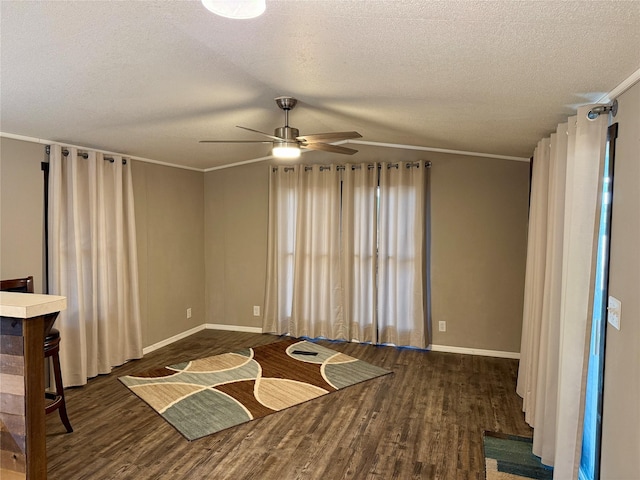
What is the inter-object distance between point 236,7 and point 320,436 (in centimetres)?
281

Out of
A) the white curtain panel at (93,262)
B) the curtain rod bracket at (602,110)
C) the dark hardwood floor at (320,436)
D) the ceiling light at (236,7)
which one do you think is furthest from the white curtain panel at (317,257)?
the ceiling light at (236,7)

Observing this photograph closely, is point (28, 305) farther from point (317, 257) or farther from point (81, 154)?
point (317, 257)

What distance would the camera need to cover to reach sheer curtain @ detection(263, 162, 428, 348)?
5.11 meters

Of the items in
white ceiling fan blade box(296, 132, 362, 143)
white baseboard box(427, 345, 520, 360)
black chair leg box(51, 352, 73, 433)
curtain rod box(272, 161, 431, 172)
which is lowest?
white baseboard box(427, 345, 520, 360)

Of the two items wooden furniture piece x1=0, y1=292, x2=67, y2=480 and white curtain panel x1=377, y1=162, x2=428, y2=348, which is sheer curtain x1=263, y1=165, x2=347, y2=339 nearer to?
white curtain panel x1=377, y1=162, x2=428, y2=348

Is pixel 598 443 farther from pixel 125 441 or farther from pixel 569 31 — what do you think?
pixel 125 441

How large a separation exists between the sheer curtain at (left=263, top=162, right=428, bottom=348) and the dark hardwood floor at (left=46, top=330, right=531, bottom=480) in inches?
43.6

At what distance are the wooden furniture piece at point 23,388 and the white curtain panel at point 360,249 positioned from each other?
3.73 m

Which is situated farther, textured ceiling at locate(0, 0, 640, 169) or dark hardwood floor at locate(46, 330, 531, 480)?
dark hardwood floor at locate(46, 330, 531, 480)

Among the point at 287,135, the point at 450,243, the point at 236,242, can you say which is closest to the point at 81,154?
the point at 287,135

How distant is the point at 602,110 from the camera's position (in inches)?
82.7

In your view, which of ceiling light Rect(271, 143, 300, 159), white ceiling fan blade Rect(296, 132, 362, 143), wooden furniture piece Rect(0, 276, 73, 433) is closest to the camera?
wooden furniture piece Rect(0, 276, 73, 433)

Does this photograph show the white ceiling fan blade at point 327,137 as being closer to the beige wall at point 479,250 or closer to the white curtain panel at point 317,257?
the white curtain panel at point 317,257

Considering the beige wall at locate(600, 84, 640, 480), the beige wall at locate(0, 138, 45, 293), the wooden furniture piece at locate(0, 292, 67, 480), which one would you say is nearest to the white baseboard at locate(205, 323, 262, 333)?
the beige wall at locate(0, 138, 45, 293)
